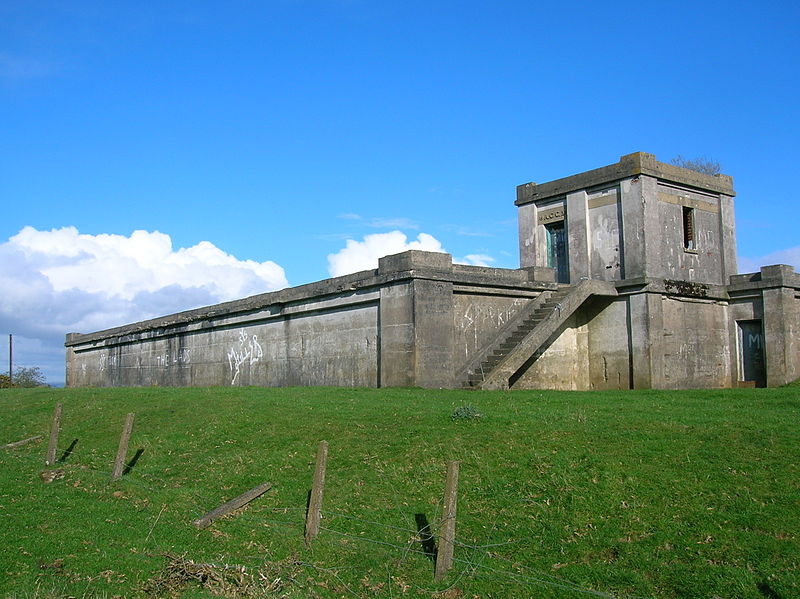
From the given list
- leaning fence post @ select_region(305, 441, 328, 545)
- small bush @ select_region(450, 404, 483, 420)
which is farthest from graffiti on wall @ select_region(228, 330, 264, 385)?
leaning fence post @ select_region(305, 441, 328, 545)

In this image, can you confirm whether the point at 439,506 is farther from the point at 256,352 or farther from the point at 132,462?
the point at 256,352

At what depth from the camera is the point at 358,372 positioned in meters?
23.6

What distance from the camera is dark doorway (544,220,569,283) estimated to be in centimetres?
2773

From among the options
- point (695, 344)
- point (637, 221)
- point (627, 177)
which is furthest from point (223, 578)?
point (695, 344)

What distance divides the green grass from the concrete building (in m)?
5.73

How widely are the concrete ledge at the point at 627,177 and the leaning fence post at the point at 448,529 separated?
60.4 ft

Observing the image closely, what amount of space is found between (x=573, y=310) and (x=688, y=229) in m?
6.39

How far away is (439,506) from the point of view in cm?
1077

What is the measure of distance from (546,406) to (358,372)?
865cm

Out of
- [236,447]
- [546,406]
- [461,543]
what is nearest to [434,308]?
[546,406]

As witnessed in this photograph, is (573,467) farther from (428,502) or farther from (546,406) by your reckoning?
(546,406)

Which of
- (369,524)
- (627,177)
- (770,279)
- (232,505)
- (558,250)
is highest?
(627,177)

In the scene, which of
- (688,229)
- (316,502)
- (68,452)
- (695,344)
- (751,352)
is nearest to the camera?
(316,502)

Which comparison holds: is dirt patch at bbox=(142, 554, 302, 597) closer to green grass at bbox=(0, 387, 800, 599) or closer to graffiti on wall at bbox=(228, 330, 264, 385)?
green grass at bbox=(0, 387, 800, 599)
